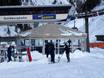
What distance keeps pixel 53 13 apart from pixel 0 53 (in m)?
24.6

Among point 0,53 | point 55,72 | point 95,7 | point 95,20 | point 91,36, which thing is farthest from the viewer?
point 95,7

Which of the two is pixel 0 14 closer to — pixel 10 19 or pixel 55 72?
pixel 10 19

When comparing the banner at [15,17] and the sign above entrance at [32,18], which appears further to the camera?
the banner at [15,17]

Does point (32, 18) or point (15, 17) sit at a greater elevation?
point (15, 17)

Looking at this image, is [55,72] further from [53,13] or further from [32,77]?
[53,13]

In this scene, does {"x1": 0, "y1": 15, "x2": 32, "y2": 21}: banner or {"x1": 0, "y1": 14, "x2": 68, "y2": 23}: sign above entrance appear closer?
{"x1": 0, "y1": 14, "x2": 68, "y2": 23}: sign above entrance

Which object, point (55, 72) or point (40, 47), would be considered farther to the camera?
point (40, 47)

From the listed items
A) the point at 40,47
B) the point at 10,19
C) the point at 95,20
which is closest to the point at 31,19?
the point at 10,19

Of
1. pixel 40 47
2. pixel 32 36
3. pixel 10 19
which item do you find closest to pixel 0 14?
pixel 10 19

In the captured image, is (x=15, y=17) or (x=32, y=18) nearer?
(x=15, y=17)

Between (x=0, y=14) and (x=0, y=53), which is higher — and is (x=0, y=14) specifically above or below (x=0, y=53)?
above

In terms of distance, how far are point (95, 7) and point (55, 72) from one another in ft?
303

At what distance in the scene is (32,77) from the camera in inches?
778

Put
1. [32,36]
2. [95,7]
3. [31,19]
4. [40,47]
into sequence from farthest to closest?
1. [95,7]
2. [31,19]
3. [40,47]
4. [32,36]
